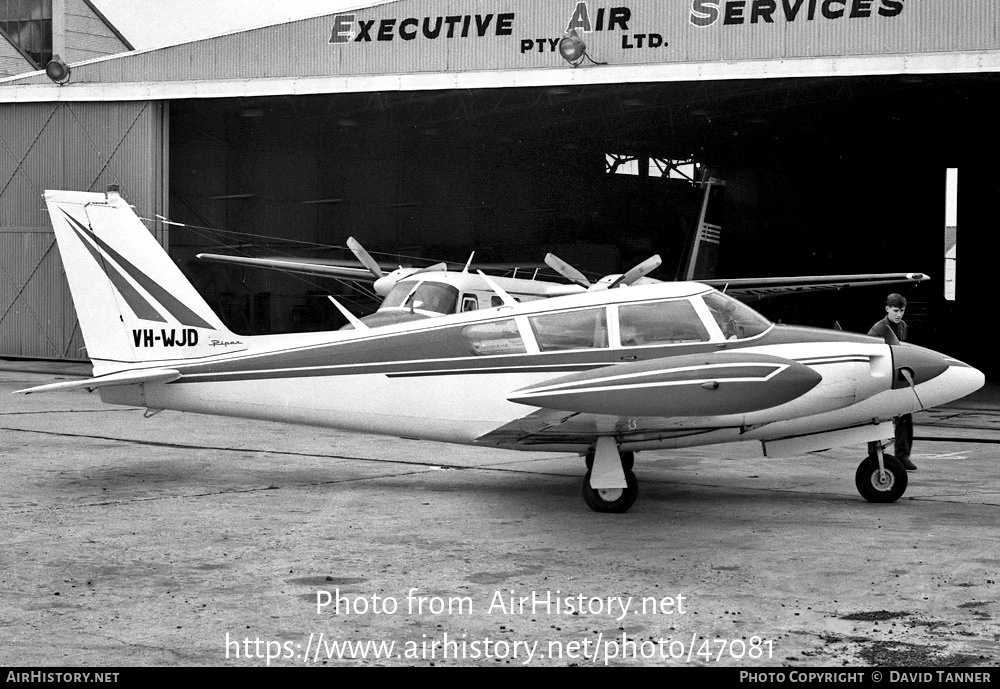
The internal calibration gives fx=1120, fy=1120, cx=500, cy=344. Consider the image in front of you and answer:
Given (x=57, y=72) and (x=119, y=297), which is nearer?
(x=119, y=297)

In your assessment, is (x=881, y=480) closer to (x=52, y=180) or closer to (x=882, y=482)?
(x=882, y=482)

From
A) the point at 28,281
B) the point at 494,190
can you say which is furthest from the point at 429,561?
the point at 494,190

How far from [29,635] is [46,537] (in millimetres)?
2592

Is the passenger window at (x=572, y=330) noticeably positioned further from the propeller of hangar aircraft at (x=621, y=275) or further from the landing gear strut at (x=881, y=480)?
the propeller of hangar aircraft at (x=621, y=275)

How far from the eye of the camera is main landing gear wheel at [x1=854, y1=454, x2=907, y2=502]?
31.8ft

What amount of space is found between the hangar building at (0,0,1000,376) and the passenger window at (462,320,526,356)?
44.6 feet

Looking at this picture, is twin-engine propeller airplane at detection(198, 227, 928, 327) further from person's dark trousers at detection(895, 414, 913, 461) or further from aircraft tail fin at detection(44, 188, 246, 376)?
person's dark trousers at detection(895, 414, 913, 461)

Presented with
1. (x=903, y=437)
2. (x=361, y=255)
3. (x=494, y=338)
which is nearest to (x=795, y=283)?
(x=361, y=255)

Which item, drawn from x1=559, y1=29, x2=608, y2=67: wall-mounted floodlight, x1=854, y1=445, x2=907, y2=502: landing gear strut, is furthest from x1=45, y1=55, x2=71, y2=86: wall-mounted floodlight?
x1=854, y1=445, x2=907, y2=502: landing gear strut

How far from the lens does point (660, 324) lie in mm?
9422

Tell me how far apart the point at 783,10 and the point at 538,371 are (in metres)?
14.9

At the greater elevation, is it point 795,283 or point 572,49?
point 572,49

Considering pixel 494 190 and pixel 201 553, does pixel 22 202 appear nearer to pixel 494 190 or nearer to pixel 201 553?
pixel 494 190

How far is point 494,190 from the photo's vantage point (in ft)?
119
